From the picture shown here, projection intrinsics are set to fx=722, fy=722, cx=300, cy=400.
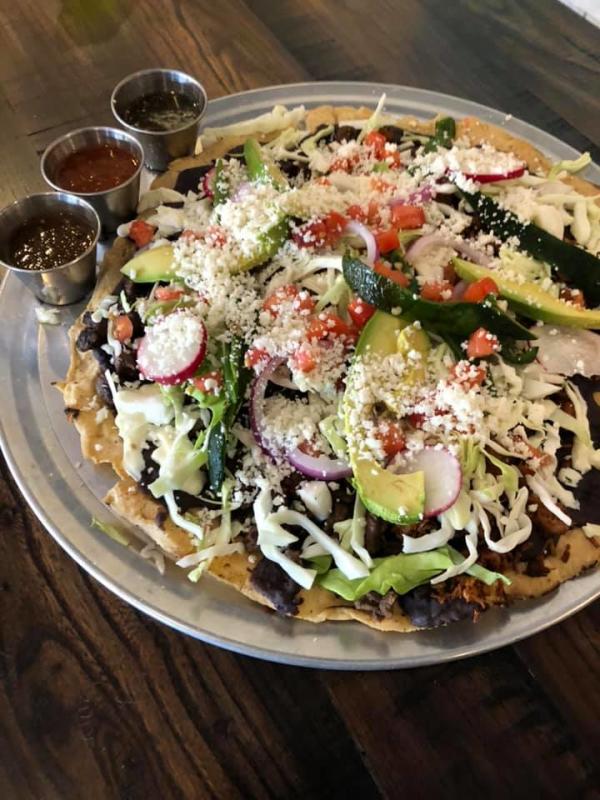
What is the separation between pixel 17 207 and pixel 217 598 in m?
1.81

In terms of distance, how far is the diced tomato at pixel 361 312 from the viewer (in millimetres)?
2654

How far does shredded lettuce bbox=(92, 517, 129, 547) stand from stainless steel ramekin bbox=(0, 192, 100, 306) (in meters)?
1.04

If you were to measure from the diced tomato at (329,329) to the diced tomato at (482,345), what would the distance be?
42 centimetres

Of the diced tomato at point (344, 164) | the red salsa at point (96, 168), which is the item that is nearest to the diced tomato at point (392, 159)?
the diced tomato at point (344, 164)

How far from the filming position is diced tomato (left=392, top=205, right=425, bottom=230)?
2906mm

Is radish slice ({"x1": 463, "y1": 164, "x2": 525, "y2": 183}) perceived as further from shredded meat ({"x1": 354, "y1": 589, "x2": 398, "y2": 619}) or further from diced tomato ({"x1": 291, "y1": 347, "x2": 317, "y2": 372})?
shredded meat ({"x1": 354, "y1": 589, "x2": 398, "y2": 619})

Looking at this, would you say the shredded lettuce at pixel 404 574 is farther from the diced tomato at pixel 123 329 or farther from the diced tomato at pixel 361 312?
the diced tomato at pixel 123 329

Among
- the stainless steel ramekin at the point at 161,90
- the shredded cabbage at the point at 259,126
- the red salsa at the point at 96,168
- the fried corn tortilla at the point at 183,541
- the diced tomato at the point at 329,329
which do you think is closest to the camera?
the fried corn tortilla at the point at 183,541

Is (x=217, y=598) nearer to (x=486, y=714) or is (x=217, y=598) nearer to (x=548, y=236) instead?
(x=486, y=714)

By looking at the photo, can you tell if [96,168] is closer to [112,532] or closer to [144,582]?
[112,532]

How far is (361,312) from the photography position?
104 inches

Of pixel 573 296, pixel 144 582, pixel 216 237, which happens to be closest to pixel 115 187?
pixel 216 237

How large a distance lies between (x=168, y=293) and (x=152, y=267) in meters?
0.18

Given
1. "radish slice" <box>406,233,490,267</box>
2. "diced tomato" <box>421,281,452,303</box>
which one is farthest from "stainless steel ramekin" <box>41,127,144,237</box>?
"diced tomato" <box>421,281,452,303</box>
